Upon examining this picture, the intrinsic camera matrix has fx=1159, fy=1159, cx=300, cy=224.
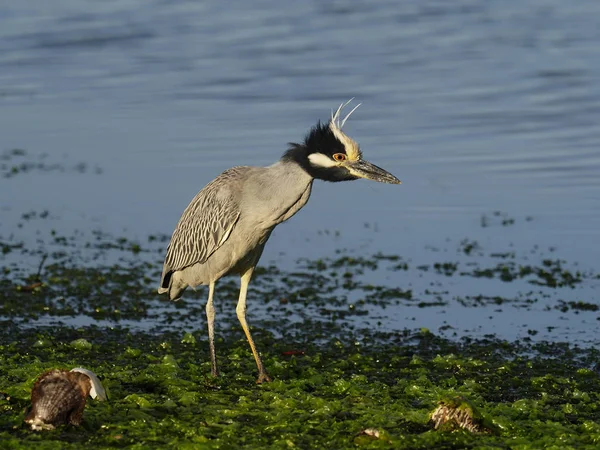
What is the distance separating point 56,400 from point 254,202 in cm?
221

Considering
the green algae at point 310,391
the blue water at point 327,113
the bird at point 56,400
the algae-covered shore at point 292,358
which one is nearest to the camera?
the bird at point 56,400

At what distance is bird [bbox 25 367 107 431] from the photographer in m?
6.18

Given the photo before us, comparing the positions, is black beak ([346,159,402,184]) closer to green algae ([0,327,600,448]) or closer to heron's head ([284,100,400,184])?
heron's head ([284,100,400,184])

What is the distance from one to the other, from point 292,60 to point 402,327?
1102cm

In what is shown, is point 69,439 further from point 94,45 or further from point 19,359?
point 94,45

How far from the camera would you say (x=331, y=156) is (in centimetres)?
766

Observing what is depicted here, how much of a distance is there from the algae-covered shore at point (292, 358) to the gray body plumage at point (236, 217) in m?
0.73

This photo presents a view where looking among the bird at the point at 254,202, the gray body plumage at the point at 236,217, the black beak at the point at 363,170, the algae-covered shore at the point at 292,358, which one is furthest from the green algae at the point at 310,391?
the black beak at the point at 363,170

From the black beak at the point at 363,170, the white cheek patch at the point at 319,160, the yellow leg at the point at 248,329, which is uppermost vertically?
the white cheek patch at the point at 319,160

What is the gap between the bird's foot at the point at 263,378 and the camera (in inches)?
306

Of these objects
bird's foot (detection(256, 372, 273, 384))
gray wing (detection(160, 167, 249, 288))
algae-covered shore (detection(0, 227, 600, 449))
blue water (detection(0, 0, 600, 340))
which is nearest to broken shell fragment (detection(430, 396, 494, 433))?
algae-covered shore (detection(0, 227, 600, 449))

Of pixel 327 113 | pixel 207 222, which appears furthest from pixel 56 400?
pixel 327 113

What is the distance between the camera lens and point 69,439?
6152 millimetres

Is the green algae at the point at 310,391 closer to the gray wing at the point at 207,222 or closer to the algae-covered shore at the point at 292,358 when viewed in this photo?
the algae-covered shore at the point at 292,358
